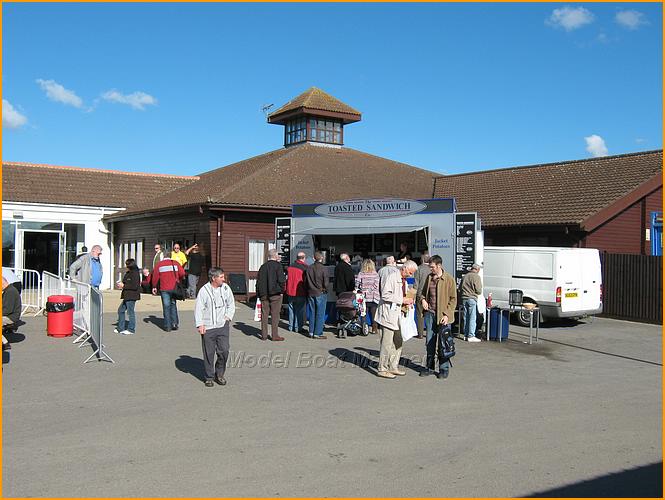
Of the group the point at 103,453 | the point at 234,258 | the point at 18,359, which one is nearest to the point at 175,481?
the point at 103,453

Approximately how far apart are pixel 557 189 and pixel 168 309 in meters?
14.1

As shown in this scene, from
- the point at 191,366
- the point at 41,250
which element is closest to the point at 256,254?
the point at 41,250

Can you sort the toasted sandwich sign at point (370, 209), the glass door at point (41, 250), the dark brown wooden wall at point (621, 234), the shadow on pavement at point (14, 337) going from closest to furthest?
1. the shadow on pavement at point (14, 337)
2. the toasted sandwich sign at point (370, 209)
3. the dark brown wooden wall at point (621, 234)
4. the glass door at point (41, 250)

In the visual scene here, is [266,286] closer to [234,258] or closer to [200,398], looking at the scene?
[200,398]

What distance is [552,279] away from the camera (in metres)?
16.9

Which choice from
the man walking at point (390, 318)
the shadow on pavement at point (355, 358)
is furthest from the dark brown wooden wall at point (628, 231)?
the man walking at point (390, 318)

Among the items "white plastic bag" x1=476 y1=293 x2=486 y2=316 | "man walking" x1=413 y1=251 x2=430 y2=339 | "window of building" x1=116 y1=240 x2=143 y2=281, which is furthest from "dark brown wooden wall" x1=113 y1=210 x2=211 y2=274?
"white plastic bag" x1=476 y1=293 x2=486 y2=316

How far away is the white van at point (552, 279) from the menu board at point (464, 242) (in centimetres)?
272

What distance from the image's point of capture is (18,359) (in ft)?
36.9

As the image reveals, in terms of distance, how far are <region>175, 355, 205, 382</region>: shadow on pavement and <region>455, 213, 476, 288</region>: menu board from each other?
6.21m

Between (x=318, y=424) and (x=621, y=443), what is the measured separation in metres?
3.08

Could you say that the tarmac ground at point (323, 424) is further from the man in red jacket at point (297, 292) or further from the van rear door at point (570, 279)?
the van rear door at point (570, 279)

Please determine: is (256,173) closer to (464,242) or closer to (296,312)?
(296,312)

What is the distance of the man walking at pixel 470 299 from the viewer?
47.4ft
